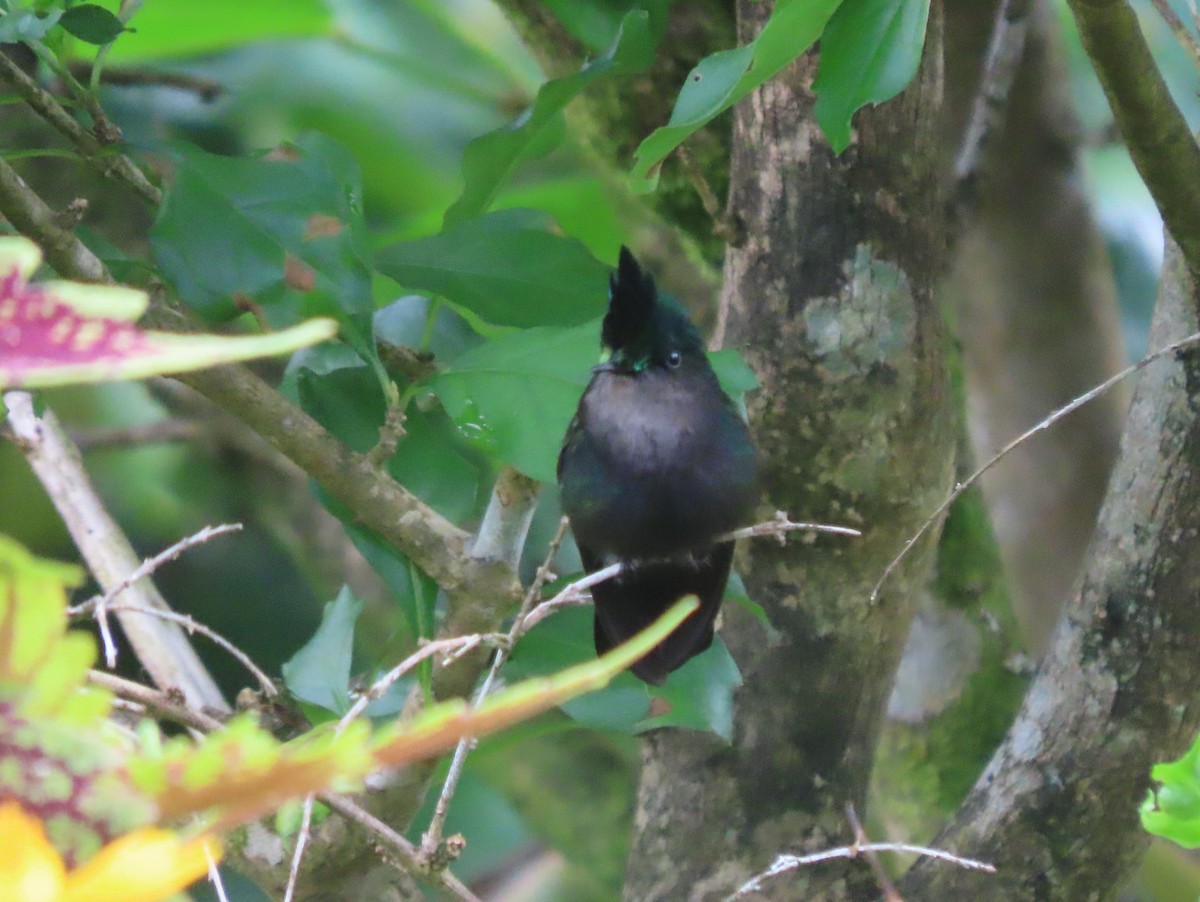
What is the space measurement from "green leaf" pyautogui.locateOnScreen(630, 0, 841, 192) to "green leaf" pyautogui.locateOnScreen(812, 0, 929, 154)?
0.11ft

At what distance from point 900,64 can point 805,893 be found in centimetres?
80

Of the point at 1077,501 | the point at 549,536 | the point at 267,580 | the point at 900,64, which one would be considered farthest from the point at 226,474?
the point at 900,64

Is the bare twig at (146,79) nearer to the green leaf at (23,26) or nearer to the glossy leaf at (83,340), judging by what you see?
the green leaf at (23,26)

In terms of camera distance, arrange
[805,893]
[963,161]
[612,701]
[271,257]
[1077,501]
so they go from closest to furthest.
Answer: [271,257] < [612,701] < [805,893] < [963,161] < [1077,501]

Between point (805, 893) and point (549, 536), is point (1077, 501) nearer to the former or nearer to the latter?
point (549, 536)

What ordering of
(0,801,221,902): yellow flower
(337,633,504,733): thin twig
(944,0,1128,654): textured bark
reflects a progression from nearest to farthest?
(0,801,221,902): yellow flower
(337,633,504,733): thin twig
(944,0,1128,654): textured bark

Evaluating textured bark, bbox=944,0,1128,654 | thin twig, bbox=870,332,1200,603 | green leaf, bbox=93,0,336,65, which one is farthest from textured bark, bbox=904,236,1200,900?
green leaf, bbox=93,0,336,65

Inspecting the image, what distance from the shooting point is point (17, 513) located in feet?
7.35

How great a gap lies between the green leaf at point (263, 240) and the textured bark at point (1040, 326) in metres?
1.43

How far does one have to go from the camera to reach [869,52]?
71 centimetres

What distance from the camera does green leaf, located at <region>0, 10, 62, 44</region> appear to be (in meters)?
0.78

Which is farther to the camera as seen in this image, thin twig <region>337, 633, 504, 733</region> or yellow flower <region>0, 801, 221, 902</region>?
thin twig <region>337, 633, 504, 733</region>

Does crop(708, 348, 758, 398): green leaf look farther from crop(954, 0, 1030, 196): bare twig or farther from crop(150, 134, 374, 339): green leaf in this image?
crop(954, 0, 1030, 196): bare twig

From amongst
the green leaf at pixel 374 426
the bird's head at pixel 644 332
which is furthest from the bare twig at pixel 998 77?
the green leaf at pixel 374 426
